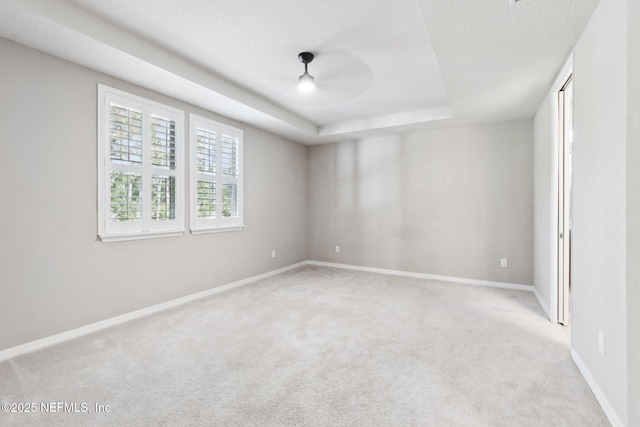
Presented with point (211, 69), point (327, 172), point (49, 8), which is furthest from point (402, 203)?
point (49, 8)

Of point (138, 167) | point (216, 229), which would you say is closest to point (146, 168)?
point (138, 167)

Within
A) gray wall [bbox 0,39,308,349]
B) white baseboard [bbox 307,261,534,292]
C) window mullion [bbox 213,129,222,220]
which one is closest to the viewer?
gray wall [bbox 0,39,308,349]

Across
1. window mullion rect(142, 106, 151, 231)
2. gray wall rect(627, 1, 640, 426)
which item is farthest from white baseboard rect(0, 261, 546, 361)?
gray wall rect(627, 1, 640, 426)

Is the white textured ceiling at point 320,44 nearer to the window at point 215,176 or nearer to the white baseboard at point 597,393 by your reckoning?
the window at point 215,176

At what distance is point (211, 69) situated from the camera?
3084 mm

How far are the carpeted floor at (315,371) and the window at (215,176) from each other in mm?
1256

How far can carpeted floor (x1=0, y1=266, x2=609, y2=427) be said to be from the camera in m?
1.67

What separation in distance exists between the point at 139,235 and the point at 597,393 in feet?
12.9

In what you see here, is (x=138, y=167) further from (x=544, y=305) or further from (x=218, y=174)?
(x=544, y=305)

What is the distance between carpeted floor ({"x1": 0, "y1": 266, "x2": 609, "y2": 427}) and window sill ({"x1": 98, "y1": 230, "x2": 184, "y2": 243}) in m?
0.85

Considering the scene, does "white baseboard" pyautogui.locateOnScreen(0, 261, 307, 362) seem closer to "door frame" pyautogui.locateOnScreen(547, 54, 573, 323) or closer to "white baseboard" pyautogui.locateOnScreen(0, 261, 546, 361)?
"white baseboard" pyautogui.locateOnScreen(0, 261, 546, 361)

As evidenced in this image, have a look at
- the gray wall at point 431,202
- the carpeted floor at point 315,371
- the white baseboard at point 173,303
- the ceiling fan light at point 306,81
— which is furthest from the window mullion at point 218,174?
the gray wall at point 431,202

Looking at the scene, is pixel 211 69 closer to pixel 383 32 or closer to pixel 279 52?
pixel 279 52

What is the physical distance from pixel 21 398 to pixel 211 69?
119 inches
